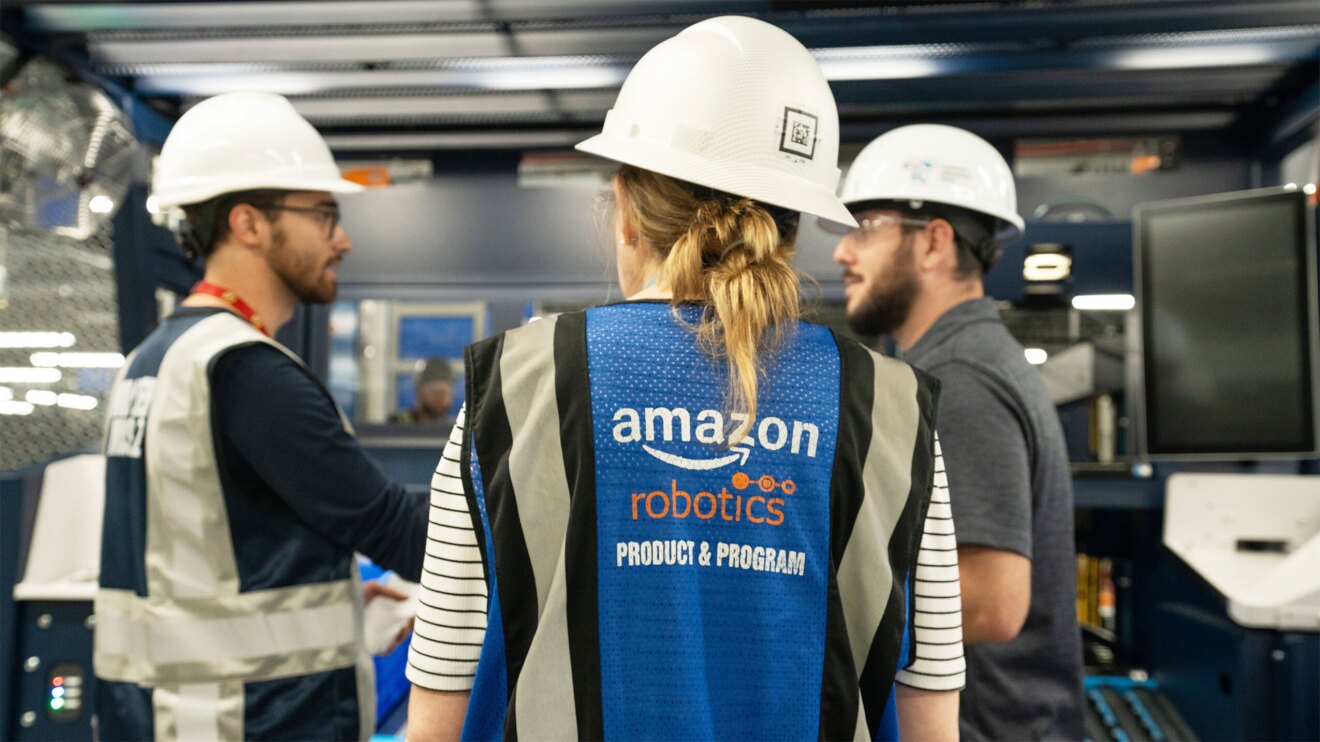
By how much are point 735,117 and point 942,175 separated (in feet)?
3.74

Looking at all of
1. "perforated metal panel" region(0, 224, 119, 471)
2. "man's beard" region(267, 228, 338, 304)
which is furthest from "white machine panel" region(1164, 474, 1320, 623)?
"perforated metal panel" region(0, 224, 119, 471)

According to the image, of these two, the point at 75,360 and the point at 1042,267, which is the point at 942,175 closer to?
the point at 1042,267

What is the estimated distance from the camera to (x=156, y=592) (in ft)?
5.33

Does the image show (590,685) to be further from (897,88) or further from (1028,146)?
(1028,146)

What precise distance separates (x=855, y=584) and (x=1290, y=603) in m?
2.20

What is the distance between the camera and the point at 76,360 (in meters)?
3.99

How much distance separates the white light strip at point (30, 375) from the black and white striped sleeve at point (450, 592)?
152 inches

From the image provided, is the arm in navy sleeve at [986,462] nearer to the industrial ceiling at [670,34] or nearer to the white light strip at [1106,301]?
the white light strip at [1106,301]

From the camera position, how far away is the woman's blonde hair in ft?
2.92

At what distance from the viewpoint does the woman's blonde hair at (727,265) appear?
2.92 ft

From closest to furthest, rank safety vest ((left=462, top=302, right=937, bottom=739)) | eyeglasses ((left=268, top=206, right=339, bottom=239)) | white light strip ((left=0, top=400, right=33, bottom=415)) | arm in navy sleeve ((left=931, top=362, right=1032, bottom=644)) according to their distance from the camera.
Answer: safety vest ((left=462, top=302, right=937, bottom=739)), arm in navy sleeve ((left=931, top=362, right=1032, bottom=644)), eyeglasses ((left=268, top=206, right=339, bottom=239)), white light strip ((left=0, top=400, right=33, bottom=415))

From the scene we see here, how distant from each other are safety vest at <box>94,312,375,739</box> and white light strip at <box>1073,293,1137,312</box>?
9.40 feet

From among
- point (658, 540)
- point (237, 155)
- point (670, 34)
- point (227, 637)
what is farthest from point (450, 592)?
point (670, 34)

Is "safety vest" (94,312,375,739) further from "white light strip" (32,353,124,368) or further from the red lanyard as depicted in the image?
"white light strip" (32,353,124,368)
